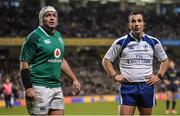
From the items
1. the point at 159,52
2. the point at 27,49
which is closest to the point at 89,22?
the point at 159,52

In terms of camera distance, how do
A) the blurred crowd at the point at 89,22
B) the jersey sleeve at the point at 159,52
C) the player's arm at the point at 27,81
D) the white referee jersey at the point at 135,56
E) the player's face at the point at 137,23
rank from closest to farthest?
1. the player's arm at the point at 27,81
2. the player's face at the point at 137,23
3. the white referee jersey at the point at 135,56
4. the jersey sleeve at the point at 159,52
5. the blurred crowd at the point at 89,22

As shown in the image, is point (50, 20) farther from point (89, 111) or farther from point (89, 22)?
point (89, 22)

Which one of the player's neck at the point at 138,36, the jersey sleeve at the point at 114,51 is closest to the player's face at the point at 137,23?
the player's neck at the point at 138,36

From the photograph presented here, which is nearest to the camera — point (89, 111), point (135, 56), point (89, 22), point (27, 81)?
point (27, 81)

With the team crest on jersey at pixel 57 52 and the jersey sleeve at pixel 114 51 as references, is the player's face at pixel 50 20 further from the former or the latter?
the jersey sleeve at pixel 114 51

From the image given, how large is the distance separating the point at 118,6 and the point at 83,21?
873 cm

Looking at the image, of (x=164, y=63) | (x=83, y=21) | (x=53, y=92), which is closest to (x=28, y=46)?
(x=53, y=92)

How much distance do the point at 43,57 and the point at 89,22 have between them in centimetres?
3492

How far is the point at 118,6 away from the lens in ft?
161

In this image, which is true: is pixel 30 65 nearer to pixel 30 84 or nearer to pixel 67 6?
pixel 30 84

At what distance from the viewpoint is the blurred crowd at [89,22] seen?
37.0 metres

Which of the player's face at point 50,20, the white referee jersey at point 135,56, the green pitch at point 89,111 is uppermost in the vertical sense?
the player's face at point 50,20

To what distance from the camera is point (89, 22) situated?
41.4m

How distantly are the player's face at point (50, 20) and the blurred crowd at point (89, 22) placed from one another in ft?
94.0
